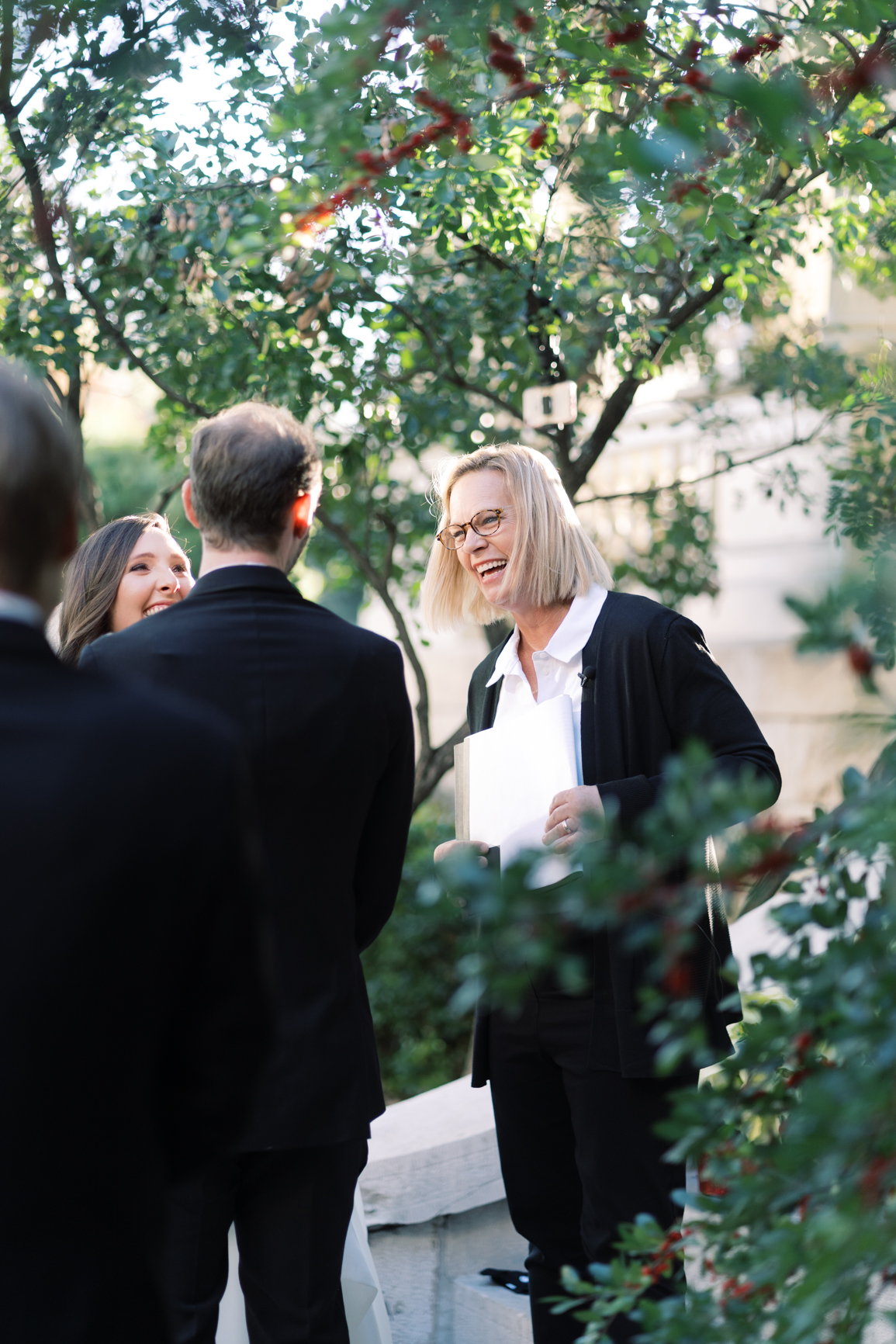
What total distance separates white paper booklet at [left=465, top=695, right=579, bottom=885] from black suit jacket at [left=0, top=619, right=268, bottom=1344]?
1.13m

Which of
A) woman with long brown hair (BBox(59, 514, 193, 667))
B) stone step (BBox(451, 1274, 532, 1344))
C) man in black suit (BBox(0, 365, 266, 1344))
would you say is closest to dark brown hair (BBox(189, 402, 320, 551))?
man in black suit (BBox(0, 365, 266, 1344))

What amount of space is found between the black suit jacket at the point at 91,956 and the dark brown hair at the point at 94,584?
5.50 feet

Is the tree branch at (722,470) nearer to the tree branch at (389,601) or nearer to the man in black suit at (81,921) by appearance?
the tree branch at (389,601)

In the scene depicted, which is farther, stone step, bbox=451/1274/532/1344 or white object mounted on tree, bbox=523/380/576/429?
white object mounted on tree, bbox=523/380/576/429

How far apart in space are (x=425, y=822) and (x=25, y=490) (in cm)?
634

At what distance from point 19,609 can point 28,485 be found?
0.13 m

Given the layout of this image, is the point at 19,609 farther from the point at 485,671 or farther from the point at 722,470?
the point at 722,470

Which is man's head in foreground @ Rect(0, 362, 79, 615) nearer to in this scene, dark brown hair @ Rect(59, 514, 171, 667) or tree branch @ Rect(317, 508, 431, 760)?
dark brown hair @ Rect(59, 514, 171, 667)

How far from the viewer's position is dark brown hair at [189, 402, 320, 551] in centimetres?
208

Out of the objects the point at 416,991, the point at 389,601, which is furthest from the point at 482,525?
the point at 416,991

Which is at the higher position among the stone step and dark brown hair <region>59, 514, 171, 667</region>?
dark brown hair <region>59, 514, 171, 667</region>

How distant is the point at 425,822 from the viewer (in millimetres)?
7582

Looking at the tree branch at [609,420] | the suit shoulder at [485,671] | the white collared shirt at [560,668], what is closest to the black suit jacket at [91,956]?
the white collared shirt at [560,668]

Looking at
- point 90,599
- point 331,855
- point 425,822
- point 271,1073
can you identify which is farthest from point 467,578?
point 425,822
